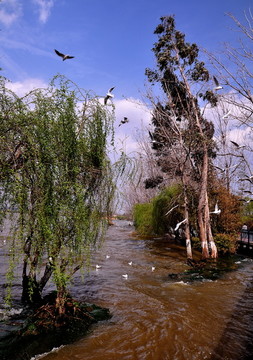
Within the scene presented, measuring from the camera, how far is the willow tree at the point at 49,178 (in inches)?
196

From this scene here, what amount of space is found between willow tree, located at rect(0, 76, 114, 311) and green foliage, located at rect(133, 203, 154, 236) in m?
17.8

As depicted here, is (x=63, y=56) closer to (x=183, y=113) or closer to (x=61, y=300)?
(x=61, y=300)

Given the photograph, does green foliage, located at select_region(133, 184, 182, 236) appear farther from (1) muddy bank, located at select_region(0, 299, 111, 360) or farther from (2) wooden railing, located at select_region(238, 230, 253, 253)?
(1) muddy bank, located at select_region(0, 299, 111, 360)

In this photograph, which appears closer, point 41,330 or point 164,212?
point 41,330

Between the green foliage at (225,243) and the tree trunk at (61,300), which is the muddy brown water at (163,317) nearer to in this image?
the tree trunk at (61,300)

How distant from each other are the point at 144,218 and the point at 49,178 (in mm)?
19497

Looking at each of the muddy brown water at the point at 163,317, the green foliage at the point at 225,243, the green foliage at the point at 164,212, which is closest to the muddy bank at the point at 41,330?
the muddy brown water at the point at 163,317

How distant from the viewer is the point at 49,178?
17.1 ft

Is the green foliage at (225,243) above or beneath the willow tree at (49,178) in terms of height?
beneath

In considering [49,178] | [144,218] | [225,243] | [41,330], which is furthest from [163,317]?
[144,218]

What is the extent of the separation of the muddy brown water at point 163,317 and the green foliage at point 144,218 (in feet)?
36.6

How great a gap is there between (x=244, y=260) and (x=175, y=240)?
22.7 feet

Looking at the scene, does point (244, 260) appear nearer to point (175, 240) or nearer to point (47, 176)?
point (175, 240)

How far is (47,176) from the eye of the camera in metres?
5.20
